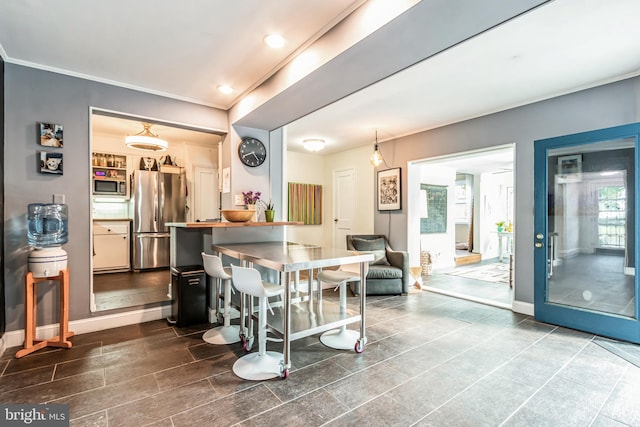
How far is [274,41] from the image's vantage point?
246 centimetres

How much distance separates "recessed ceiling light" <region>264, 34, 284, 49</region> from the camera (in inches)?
94.5

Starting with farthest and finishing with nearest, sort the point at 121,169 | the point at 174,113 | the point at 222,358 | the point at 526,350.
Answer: the point at 121,169
the point at 174,113
the point at 526,350
the point at 222,358

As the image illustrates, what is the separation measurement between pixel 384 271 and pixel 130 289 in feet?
12.0

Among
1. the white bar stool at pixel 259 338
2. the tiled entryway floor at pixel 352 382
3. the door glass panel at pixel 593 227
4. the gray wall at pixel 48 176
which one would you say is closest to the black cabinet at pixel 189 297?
the tiled entryway floor at pixel 352 382

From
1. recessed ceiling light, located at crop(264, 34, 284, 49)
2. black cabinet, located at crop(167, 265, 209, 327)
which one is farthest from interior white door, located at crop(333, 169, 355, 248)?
recessed ceiling light, located at crop(264, 34, 284, 49)

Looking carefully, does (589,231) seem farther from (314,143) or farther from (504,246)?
(504,246)

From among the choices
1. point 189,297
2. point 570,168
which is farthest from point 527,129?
point 189,297

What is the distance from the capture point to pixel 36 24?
231 centimetres

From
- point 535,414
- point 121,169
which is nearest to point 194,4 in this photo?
point 535,414

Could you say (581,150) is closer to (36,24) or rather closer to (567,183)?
(567,183)

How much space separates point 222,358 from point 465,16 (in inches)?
116

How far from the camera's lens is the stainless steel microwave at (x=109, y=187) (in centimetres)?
571

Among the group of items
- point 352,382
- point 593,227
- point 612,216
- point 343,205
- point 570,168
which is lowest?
point 352,382

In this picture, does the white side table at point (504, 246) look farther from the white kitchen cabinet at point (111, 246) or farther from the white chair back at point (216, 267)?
the white kitchen cabinet at point (111, 246)
